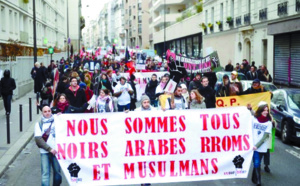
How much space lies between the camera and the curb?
10495 mm

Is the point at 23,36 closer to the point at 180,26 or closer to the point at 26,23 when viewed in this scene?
the point at 26,23

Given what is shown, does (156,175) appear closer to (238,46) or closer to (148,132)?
(148,132)

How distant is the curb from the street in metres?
0.09

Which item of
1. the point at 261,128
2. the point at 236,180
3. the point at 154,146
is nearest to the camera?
the point at 154,146

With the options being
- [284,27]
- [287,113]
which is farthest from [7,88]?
[284,27]

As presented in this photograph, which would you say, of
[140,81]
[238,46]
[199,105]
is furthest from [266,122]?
[238,46]

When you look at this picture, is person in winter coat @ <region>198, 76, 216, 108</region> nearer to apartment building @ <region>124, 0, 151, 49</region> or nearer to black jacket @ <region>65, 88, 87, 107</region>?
black jacket @ <region>65, 88, 87, 107</region>

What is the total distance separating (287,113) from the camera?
43.3ft

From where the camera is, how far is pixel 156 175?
7.68m

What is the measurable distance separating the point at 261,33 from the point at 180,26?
2898cm

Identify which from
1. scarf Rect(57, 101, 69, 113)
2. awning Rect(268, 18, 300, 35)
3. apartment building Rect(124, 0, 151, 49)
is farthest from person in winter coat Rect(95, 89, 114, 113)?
apartment building Rect(124, 0, 151, 49)

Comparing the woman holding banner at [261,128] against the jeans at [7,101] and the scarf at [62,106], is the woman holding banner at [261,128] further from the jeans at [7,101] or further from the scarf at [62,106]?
the jeans at [7,101]

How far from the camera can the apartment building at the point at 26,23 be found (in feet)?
116

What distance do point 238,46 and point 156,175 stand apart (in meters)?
31.9
